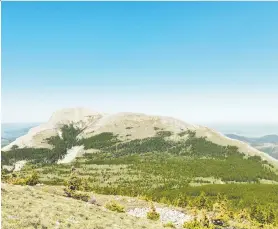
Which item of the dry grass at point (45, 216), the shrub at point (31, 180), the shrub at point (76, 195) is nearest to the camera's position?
the dry grass at point (45, 216)

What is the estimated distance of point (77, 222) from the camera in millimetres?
53750

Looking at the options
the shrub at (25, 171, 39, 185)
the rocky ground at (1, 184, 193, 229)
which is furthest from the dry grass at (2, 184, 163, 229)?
the shrub at (25, 171, 39, 185)

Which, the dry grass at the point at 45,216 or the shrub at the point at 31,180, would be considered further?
the shrub at the point at 31,180

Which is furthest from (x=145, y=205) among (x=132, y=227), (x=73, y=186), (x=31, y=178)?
(x=132, y=227)

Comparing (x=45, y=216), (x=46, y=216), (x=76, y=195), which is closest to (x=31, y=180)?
(x=76, y=195)

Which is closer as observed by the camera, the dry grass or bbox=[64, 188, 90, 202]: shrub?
the dry grass

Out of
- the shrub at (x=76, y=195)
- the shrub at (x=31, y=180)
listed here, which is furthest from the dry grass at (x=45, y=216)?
the shrub at (x=31, y=180)

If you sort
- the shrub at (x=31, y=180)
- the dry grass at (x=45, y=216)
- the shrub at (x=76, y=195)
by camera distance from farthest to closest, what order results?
the shrub at (x=31, y=180)
the shrub at (x=76, y=195)
the dry grass at (x=45, y=216)

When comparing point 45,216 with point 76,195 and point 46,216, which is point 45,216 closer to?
point 46,216

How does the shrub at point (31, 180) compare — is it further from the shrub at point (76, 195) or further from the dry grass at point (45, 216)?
the dry grass at point (45, 216)

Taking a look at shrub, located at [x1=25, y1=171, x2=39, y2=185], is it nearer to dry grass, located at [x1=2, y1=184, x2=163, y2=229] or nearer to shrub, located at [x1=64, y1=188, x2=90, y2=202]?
shrub, located at [x1=64, y1=188, x2=90, y2=202]

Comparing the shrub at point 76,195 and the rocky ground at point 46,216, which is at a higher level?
the rocky ground at point 46,216

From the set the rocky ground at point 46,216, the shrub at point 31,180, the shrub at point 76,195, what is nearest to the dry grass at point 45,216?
the rocky ground at point 46,216

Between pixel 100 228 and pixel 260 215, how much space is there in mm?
140289
